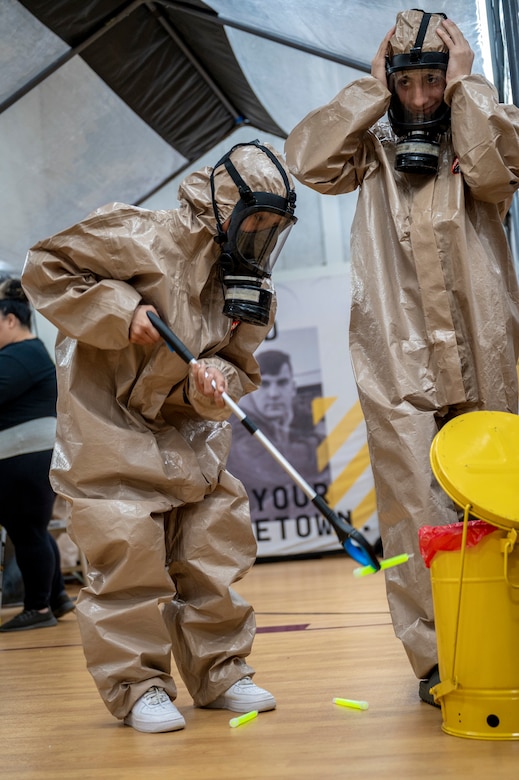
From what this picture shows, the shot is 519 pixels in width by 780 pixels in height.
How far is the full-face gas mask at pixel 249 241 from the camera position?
2076mm

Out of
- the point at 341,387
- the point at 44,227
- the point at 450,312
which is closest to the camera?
the point at 450,312

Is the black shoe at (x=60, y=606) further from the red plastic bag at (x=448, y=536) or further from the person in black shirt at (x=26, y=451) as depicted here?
the red plastic bag at (x=448, y=536)

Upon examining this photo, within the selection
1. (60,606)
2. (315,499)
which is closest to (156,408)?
(315,499)

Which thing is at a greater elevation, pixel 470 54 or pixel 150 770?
pixel 470 54

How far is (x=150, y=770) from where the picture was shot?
171cm

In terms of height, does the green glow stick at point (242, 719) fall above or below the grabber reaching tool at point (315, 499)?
below

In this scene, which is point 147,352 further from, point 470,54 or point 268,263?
point 470,54

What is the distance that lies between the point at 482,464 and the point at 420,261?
553 millimetres

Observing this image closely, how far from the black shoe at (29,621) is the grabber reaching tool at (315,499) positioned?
7.92 ft

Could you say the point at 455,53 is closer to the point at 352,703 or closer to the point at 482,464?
the point at 482,464

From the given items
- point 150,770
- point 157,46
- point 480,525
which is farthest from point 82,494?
point 157,46

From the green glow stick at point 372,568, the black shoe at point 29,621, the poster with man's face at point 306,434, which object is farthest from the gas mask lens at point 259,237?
the poster with man's face at point 306,434

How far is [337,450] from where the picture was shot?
6637 millimetres

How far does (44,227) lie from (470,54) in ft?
12.7
